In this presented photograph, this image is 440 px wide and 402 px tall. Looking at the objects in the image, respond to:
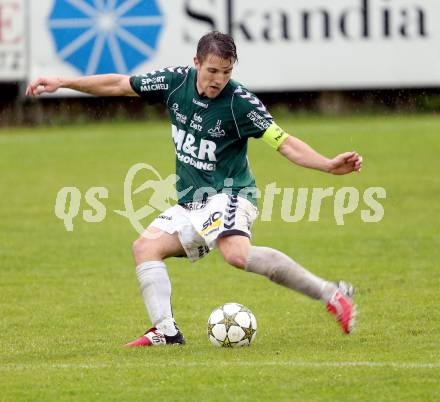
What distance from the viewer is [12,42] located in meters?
26.3

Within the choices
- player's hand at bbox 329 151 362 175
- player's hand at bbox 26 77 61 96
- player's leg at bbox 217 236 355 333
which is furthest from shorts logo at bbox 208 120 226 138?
player's hand at bbox 26 77 61 96

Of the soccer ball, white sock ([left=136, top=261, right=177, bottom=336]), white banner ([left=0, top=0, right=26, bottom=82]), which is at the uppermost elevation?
white banner ([left=0, top=0, right=26, bottom=82])

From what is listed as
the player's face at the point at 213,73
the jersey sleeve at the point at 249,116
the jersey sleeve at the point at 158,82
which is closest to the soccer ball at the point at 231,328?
the jersey sleeve at the point at 249,116

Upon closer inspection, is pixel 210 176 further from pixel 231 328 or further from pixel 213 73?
pixel 231 328

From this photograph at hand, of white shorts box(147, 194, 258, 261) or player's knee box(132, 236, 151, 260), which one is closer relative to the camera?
white shorts box(147, 194, 258, 261)

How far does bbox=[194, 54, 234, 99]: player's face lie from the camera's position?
774cm

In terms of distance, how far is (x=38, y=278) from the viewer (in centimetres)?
1139

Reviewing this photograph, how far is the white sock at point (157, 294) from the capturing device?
7.95 m

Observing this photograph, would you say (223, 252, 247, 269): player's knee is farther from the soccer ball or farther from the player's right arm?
the player's right arm

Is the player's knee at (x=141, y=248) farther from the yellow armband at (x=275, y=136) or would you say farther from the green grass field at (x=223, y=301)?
the yellow armband at (x=275, y=136)

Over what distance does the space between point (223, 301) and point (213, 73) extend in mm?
2830

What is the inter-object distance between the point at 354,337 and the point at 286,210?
8762 mm

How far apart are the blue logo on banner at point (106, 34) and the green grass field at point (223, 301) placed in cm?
556

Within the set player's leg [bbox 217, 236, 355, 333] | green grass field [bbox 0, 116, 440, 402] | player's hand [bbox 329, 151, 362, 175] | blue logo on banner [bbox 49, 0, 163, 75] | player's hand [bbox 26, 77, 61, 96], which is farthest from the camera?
blue logo on banner [bbox 49, 0, 163, 75]
